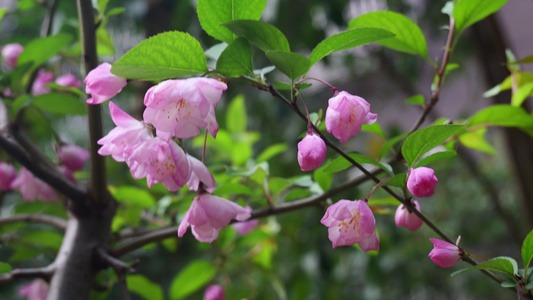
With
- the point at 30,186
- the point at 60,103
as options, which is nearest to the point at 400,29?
the point at 60,103

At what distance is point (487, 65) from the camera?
96cm

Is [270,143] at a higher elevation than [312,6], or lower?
lower

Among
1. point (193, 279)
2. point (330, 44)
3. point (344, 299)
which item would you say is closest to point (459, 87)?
point (344, 299)

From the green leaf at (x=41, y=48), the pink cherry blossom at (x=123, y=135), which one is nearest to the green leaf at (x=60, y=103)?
the green leaf at (x=41, y=48)

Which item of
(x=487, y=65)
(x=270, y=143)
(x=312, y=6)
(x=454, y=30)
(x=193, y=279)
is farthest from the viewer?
(x=270, y=143)

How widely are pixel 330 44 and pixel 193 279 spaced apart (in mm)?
442

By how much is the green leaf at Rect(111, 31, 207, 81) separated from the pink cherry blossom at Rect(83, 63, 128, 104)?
0.09 feet

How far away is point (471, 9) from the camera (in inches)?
15.6

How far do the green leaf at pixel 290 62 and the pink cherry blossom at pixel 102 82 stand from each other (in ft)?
0.31

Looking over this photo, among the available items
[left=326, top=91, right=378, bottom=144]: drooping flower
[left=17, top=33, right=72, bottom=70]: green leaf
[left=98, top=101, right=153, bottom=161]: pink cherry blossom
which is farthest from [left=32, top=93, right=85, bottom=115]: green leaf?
[left=326, top=91, right=378, bottom=144]: drooping flower

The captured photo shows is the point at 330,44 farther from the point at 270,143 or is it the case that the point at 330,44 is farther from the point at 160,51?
the point at 270,143

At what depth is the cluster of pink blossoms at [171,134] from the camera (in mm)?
258

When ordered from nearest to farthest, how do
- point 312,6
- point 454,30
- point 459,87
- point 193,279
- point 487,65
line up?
point 454,30 < point 193,279 < point 487,65 < point 312,6 < point 459,87

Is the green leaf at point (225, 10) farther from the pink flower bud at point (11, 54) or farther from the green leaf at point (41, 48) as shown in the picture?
the pink flower bud at point (11, 54)
